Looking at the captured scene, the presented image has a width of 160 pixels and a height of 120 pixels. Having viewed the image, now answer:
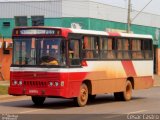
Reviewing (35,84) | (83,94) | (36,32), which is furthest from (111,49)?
(35,84)

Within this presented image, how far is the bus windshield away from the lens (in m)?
19.8

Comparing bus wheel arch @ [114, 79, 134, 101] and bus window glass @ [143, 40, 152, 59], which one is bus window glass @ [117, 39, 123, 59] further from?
bus window glass @ [143, 40, 152, 59]

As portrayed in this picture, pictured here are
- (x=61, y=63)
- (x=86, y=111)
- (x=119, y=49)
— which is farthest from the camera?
(x=119, y=49)

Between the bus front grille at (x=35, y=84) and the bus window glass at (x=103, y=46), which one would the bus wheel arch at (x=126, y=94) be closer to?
the bus window glass at (x=103, y=46)

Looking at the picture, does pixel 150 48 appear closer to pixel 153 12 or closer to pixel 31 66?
pixel 31 66

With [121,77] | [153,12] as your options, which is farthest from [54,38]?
[153,12]

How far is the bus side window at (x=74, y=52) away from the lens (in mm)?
20125

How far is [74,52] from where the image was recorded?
66.7 ft

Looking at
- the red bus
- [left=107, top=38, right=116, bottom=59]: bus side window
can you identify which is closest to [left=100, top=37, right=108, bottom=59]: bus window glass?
the red bus

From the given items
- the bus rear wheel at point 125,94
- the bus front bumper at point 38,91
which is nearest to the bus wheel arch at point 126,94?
the bus rear wheel at point 125,94

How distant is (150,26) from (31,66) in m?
40.7

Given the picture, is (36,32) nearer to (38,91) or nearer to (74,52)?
→ (74,52)

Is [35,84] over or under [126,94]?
over

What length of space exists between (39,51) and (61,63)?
90 cm
